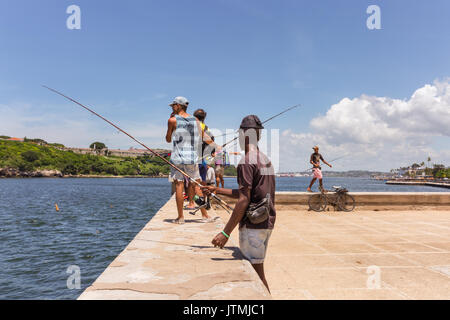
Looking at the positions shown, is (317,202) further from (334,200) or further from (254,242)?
(254,242)

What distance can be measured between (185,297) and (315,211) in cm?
963

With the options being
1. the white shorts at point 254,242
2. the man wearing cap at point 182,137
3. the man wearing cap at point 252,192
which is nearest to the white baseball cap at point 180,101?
the man wearing cap at point 182,137

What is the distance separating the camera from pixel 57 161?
166750 millimetres

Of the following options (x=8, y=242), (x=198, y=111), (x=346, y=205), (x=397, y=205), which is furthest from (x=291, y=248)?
(x=8, y=242)

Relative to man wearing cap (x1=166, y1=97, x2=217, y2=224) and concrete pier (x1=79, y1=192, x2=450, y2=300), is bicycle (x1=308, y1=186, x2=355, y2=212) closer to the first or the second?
concrete pier (x1=79, y1=192, x2=450, y2=300)

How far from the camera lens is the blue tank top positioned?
5.87 metres

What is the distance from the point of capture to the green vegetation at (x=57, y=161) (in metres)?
151

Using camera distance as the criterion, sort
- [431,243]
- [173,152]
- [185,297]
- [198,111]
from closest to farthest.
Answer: [185,297] < [173,152] < [431,243] < [198,111]

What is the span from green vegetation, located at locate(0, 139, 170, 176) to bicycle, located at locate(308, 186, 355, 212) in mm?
129393

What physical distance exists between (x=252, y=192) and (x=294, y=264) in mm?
→ 2441

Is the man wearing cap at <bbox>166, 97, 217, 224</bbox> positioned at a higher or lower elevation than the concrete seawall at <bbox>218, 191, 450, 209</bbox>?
higher

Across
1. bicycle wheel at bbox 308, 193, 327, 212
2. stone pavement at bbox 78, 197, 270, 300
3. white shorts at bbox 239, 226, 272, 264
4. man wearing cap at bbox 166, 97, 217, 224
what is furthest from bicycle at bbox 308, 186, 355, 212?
white shorts at bbox 239, 226, 272, 264
